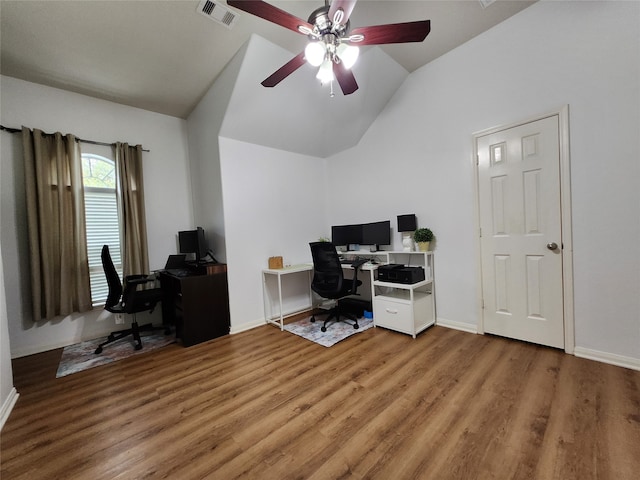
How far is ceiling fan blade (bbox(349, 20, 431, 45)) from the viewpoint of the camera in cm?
153

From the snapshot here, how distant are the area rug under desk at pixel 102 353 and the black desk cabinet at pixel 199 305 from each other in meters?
0.30

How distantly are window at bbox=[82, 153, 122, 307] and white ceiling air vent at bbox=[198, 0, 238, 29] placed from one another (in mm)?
2316

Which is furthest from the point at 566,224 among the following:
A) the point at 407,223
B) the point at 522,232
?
the point at 407,223

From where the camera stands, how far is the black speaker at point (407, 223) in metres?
3.09

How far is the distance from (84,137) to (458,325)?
5.10 metres

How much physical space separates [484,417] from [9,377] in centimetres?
348

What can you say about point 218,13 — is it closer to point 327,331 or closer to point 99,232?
point 99,232

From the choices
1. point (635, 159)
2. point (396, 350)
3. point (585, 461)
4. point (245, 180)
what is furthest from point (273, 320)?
point (635, 159)

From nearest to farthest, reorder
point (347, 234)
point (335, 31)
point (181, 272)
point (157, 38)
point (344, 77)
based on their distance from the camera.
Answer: point (335, 31) → point (344, 77) → point (157, 38) → point (181, 272) → point (347, 234)

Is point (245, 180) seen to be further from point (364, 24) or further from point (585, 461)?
point (585, 461)

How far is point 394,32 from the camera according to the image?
5.20 feet

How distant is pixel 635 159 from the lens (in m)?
1.91

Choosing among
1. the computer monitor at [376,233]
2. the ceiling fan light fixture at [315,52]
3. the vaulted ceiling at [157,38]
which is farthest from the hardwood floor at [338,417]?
the vaulted ceiling at [157,38]

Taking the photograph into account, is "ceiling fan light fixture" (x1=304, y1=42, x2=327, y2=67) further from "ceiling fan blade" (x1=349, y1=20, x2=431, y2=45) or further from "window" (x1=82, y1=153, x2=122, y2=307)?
"window" (x1=82, y1=153, x2=122, y2=307)
